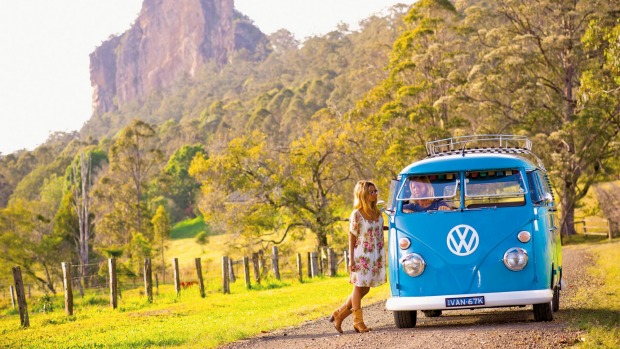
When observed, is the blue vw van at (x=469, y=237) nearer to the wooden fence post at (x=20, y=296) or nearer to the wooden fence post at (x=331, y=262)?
the wooden fence post at (x=20, y=296)

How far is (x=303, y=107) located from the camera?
10131 cm

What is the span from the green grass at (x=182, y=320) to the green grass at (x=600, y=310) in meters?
4.50

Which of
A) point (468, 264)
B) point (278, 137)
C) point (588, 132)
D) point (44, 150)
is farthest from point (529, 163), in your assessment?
point (44, 150)

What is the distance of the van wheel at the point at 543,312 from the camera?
10680mm

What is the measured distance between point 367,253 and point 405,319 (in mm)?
1124

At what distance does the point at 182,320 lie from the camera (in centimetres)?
1695

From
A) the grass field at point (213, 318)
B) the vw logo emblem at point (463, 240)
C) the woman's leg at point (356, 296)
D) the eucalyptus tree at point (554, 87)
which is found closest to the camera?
the vw logo emblem at point (463, 240)

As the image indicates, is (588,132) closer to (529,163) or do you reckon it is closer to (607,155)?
(607,155)

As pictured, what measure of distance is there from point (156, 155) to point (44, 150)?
71939 mm

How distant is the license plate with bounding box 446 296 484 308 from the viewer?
10.3 metres

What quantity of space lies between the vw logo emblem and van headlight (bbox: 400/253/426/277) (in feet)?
1.39

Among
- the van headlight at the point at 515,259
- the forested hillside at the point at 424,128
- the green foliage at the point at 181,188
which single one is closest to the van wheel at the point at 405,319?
the van headlight at the point at 515,259

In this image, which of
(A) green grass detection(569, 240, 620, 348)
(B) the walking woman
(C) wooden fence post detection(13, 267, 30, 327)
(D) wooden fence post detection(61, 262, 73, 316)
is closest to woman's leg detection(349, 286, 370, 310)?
(B) the walking woman

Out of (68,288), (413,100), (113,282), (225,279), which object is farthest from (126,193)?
(68,288)
